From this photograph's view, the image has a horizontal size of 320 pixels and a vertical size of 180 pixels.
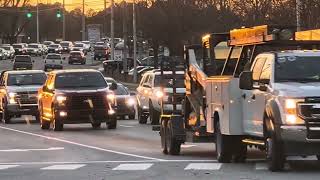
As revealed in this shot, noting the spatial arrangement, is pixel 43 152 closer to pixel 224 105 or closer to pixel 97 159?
pixel 97 159

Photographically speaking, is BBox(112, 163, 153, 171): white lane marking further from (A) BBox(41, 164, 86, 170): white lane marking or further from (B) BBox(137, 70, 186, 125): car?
(B) BBox(137, 70, 186, 125): car

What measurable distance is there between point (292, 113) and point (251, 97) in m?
1.60

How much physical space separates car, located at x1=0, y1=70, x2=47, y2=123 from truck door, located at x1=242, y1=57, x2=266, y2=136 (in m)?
18.6

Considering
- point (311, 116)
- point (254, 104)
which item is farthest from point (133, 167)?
point (311, 116)

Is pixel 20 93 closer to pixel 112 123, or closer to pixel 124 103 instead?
pixel 124 103

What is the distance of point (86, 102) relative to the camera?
90.4 ft

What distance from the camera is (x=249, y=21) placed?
5819 cm

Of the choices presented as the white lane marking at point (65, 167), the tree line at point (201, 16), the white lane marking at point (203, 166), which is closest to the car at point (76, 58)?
the tree line at point (201, 16)

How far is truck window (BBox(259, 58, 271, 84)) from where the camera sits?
14.4m

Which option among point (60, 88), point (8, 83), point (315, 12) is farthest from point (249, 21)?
point (60, 88)

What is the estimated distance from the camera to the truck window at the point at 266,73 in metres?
14.4

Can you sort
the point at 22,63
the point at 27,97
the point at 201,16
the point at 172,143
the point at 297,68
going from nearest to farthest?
the point at 297,68
the point at 172,143
the point at 27,97
the point at 201,16
the point at 22,63

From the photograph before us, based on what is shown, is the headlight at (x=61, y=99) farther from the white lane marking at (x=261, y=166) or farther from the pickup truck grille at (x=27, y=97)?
the white lane marking at (x=261, y=166)

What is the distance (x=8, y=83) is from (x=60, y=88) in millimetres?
5974
